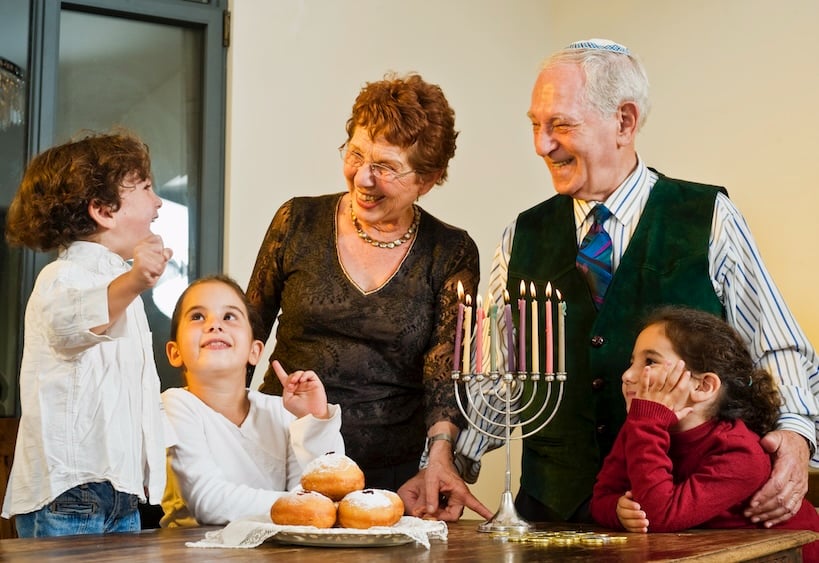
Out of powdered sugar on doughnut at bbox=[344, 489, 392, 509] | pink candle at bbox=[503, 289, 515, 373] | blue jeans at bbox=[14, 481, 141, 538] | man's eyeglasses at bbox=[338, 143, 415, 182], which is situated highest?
man's eyeglasses at bbox=[338, 143, 415, 182]

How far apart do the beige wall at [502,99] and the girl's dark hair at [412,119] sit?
1.20 m

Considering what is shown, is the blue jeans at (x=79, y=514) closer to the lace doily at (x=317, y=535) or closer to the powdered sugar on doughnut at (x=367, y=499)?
the lace doily at (x=317, y=535)

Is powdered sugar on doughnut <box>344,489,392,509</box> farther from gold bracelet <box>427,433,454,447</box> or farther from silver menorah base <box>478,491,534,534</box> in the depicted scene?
gold bracelet <box>427,433,454,447</box>

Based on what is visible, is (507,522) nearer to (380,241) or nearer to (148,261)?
(148,261)

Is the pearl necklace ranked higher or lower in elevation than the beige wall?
lower

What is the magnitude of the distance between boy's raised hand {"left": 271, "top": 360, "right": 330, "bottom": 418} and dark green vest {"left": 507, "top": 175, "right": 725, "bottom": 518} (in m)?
0.47

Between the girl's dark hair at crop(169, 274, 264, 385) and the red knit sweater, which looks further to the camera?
the girl's dark hair at crop(169, 274, 264, 385)

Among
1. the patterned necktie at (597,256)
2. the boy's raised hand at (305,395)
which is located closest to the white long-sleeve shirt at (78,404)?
the boy's raised hand at (305,395)

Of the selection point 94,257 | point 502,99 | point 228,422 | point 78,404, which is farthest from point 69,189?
point 502,99

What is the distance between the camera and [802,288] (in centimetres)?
358

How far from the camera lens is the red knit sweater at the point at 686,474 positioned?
192 cm

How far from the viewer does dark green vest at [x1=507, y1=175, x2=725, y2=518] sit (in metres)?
2.21

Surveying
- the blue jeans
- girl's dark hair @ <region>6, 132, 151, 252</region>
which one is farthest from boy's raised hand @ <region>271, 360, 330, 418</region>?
girl's dark hair @ <region>6, 132, 151, 252</region>

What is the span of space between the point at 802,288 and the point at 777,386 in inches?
62.7
